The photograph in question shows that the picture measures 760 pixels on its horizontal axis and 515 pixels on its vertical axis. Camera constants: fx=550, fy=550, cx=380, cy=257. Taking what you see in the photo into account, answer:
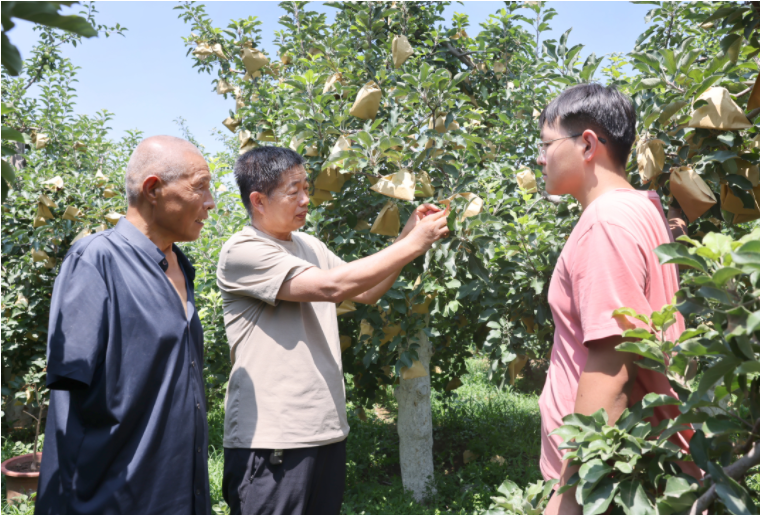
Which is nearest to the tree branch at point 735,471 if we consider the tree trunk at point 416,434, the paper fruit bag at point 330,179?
the paper fruit bag at point 330,179

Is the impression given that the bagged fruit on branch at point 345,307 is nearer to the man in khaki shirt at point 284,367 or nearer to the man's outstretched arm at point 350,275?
the man in khaki shirt at point 284,367

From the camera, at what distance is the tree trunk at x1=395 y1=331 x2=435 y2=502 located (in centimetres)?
365

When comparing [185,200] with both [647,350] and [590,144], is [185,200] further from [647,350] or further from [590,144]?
[647,350]

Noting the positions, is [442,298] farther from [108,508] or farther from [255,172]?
[108,508]

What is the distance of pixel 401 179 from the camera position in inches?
85.0

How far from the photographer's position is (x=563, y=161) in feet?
4.24

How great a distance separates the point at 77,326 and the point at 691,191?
1.78m

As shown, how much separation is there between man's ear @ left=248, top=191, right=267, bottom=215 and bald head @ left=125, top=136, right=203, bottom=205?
35 cm

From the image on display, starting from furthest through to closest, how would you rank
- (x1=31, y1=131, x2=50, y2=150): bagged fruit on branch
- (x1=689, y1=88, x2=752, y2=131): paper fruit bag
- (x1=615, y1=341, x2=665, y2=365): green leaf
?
(x1=31, y1=131, x2=50, y2=150): bagged fruit on branch
(x1=689, y1=88, x2=752, y2=131): paper fruit bag
(x1=615, y1=341, x2=665, y2=365): green leaf

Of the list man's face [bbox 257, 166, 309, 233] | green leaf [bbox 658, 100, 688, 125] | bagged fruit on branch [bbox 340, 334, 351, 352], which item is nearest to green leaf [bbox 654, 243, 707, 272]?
green leaf [bbox 658, 100, 688, 125]

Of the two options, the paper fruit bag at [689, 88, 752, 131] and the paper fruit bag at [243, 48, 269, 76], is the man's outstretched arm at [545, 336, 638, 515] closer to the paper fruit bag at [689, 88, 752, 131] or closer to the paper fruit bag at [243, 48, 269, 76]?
the paper fruit bag at [689, 88, 752, 131]

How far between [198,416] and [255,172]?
84cm

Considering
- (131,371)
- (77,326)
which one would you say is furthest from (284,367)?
(77,326)

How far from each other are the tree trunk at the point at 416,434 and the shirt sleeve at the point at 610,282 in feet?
8.44
